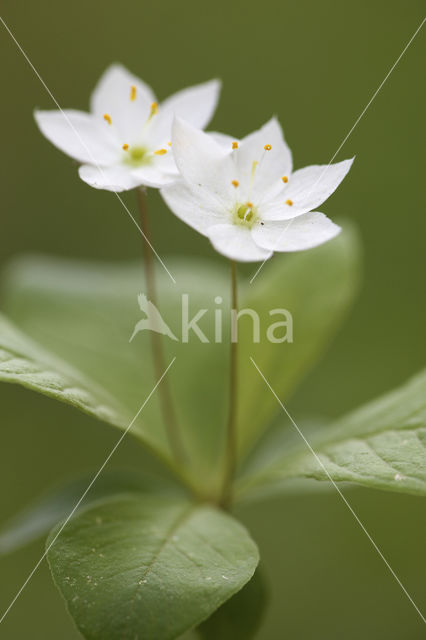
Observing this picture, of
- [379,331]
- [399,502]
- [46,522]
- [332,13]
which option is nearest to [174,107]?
[46,522]

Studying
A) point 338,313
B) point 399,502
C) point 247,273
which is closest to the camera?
point 338,313

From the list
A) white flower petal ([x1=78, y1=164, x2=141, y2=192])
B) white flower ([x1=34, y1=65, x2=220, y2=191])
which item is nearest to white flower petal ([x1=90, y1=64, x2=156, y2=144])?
white flower ([x1=34, y1=65, x2=220, y2=191])

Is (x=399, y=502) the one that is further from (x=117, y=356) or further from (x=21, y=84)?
(x=21, y=84)

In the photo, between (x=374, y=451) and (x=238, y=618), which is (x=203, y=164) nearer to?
(x=374, y=451)

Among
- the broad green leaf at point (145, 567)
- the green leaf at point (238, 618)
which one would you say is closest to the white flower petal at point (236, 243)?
the broad green leaf at point (145, 567)

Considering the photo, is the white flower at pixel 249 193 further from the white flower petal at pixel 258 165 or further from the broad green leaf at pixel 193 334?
the broad green leaf at pixel 193 334

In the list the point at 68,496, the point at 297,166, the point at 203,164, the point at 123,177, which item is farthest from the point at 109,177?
the point at 297,166
